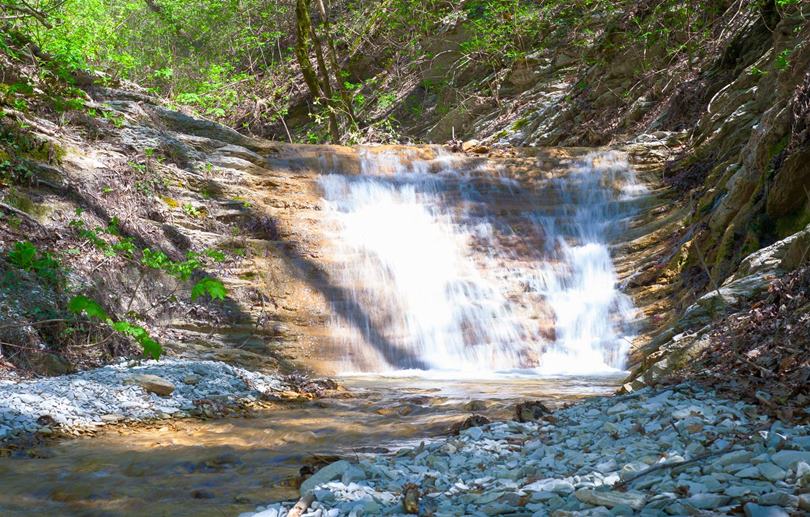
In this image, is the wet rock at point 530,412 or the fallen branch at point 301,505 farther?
the wet rock at point 530,412

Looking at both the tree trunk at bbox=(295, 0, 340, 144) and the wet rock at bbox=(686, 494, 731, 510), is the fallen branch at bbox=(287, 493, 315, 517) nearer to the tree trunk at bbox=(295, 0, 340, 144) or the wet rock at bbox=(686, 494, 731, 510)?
the wet rock at bbox=(686, 494, 731, 510)

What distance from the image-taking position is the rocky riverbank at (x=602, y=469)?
2.86 m

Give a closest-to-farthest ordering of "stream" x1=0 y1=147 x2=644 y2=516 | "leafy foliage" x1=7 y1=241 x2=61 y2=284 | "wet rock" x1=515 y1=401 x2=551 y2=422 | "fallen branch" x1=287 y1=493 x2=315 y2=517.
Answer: "fallen branch" x1=287 y1=493 x2=315 y2=517 < "stream" x1=0 y1=147 x2=644 y2=516 < "wet rock" x1=515 y1=401 x2=551 y2=422 < "leafy foliage" x1=7 y1=241 x2=61 y2=284

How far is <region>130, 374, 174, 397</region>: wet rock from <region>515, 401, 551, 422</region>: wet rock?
3164 mm

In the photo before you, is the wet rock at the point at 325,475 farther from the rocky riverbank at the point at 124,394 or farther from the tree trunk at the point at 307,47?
the tree trunk at the point at 307,47

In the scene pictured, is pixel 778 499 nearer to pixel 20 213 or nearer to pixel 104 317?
pixel 104 317

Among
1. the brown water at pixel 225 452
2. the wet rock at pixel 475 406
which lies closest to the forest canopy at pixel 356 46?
the brown water at pixel 225 452

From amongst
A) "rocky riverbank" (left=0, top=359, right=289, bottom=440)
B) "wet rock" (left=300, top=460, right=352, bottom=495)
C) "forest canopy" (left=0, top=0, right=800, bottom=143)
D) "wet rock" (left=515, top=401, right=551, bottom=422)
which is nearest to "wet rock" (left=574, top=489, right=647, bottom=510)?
"wet rock" (left=300, top=460, right=352, bottom=495)

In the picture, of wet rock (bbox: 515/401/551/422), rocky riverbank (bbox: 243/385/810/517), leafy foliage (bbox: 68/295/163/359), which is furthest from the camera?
leafy foliage (bbox: 68/295/163/359)

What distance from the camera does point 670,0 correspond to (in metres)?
14.6

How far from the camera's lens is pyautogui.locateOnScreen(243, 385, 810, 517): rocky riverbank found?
113 inches

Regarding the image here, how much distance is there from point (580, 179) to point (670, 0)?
4683 mm

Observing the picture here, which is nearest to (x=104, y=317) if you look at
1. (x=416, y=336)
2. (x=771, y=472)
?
(x=771, y=472)

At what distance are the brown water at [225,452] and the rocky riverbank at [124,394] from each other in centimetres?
27
